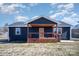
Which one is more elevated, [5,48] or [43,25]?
[43,25]

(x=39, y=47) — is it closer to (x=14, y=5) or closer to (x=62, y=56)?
(x=62, y=56)

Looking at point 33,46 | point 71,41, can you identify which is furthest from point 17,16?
point 71,41

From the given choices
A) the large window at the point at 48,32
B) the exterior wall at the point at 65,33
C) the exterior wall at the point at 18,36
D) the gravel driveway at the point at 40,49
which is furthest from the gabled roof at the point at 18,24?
the exterior wall at the point at 65,33

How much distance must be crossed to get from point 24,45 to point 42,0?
5.14 feet

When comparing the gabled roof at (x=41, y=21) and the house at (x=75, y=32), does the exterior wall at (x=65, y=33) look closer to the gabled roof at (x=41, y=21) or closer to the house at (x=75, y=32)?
the house at (x=75, y=32)

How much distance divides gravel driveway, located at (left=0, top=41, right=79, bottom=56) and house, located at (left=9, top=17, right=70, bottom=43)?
189 millimetres

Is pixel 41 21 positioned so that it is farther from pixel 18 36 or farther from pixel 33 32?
pixel 18 36

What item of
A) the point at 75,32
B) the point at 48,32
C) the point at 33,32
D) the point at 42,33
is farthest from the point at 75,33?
the point at 33,32

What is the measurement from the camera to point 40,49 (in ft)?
39.0

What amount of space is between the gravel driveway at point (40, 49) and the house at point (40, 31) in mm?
189

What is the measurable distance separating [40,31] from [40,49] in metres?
0.59

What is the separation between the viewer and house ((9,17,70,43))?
39.4ft

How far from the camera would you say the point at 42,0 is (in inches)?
464

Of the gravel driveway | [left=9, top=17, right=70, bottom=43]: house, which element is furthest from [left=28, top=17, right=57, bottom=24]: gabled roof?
Result: the gravel driveway
